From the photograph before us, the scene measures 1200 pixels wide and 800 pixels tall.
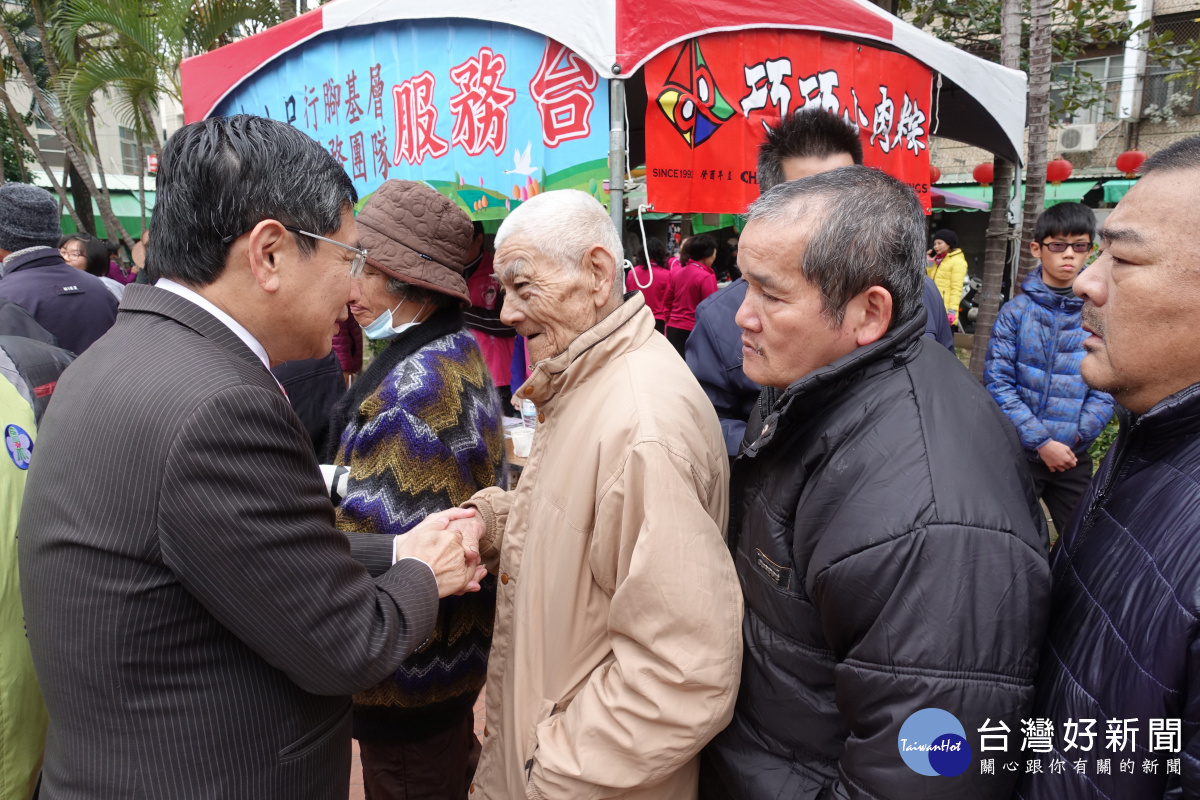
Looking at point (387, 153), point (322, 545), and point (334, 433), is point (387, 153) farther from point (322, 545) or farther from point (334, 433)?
point (322, 545)

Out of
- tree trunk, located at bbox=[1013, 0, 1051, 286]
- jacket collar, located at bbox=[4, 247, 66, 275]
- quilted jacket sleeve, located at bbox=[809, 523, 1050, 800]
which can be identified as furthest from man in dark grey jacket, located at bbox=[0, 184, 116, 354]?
tree trunk, located at bbox=[1013, 0, 1051, 286]

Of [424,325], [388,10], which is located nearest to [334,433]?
[424,325]

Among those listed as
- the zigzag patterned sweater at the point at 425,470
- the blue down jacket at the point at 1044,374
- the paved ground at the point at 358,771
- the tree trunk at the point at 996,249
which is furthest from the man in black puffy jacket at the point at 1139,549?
the tree trunk at the point at 996,249

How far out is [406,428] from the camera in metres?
2.04

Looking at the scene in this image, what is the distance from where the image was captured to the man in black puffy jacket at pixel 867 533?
1.09 metres

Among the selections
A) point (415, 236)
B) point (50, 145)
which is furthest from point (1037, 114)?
point (50, 145)

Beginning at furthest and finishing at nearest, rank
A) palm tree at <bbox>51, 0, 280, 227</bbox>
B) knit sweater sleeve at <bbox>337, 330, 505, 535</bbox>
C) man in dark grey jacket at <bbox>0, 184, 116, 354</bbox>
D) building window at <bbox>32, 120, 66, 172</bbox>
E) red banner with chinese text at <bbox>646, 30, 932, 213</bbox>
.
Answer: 1. building window at <bbox>32, 120, 66, 172</bbox>
2. palm tree at <bbox>51, 0, 280, 227</bbox>
3. man in dark grey jacket at <bbox>0, 184, 116, 354</bbox>
4. red banner with chinese text at <bbox>646, 30, 932, 213</bbox>
5. knit sweater sleeve at <bbox>337, 330, 505, 535</bbox>

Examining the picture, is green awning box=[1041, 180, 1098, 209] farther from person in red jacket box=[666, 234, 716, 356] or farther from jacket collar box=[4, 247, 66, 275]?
jacket collar box=[4, 247, 66, 275]

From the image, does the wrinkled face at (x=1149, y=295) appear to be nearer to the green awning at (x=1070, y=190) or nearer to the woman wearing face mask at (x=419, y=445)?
the woman wearing face mask at (x=419, y=445)

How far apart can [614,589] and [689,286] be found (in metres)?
6.76

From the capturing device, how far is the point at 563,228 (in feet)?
5.78

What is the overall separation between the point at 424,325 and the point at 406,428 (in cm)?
41

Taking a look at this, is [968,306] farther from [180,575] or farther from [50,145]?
[50,145]

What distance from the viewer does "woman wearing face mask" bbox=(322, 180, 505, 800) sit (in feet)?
6.70
